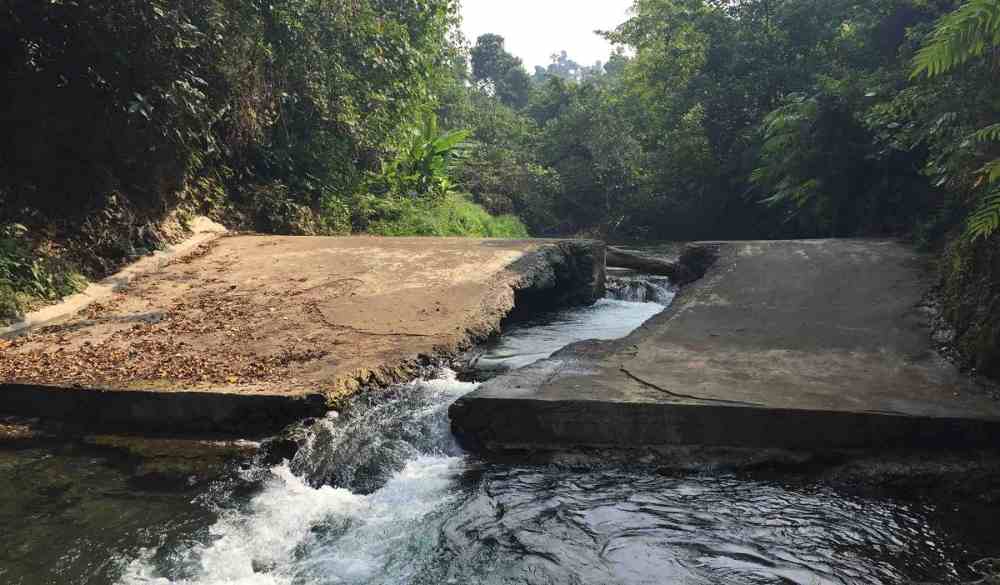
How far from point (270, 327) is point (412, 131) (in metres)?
9.65

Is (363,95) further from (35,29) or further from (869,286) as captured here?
(869,286)

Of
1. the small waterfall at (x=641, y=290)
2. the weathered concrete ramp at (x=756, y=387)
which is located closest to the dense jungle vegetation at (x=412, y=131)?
the weathered concrete ramp at (x=756, y=387)

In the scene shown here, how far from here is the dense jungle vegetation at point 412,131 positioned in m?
6.59

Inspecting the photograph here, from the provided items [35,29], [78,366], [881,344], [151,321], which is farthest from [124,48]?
[881,344]

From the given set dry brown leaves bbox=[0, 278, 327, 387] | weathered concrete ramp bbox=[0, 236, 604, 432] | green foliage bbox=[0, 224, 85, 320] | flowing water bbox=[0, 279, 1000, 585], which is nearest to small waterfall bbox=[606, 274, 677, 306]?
weathered concrete ramp bbox=[0, 236, 604, 432]

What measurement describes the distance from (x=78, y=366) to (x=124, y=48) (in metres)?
3.98

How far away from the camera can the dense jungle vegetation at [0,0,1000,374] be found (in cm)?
659

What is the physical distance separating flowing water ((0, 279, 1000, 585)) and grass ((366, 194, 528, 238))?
10038 millimetres

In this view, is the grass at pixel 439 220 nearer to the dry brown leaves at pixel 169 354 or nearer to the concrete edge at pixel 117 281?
the concrete edge at pixel 117 281

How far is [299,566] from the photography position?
10.9 ft

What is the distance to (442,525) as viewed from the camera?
3625 mm

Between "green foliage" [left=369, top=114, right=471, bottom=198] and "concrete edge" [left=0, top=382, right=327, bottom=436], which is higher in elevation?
"green foliage" [left=369, top=114, right=471, bottom=198]

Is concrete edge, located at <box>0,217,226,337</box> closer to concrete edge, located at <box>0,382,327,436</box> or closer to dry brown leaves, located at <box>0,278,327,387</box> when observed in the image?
dry brown leaves, located at <box>0,278,327,387</box>

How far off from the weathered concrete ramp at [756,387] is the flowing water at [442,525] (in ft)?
0.86
